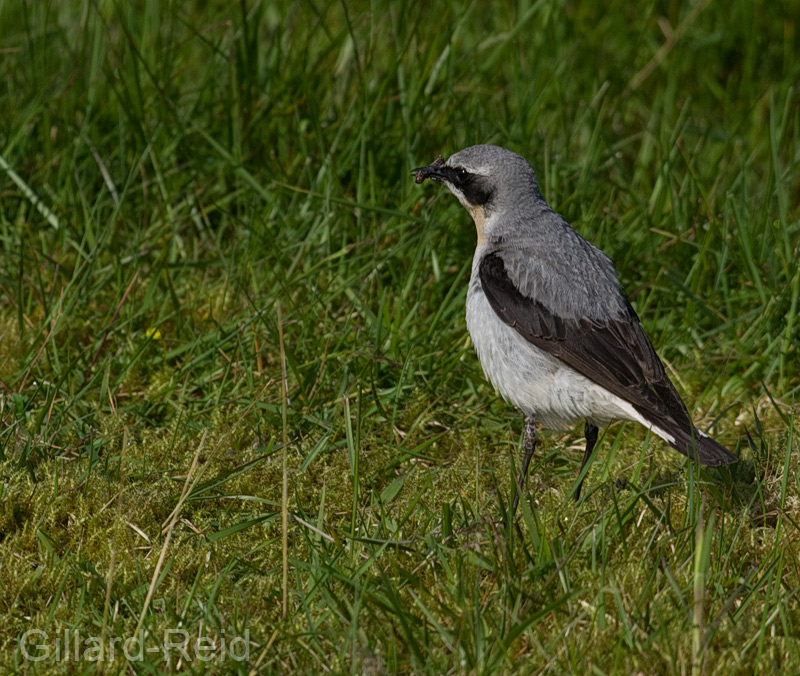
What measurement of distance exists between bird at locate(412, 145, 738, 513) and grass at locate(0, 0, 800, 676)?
0.25 m

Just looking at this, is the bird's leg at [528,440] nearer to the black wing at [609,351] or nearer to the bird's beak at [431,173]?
the black wing at [609,351]

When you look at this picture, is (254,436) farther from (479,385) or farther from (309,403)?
(479,385)

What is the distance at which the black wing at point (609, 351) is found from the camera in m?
4.68

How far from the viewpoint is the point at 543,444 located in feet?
18.6

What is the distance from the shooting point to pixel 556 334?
16.6 feet

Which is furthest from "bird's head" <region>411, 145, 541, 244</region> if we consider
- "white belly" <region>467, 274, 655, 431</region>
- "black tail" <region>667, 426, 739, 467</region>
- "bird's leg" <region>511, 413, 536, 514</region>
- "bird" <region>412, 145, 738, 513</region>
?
"black tail" <region>667, 426, 739, 467</region>

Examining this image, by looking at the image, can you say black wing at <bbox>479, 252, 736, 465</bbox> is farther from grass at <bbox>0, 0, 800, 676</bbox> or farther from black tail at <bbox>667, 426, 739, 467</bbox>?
grass at <bbox>0, 0, 800, 676</bbox>

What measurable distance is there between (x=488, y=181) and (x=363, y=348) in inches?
46.8

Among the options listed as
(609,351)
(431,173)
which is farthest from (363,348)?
(609,351)

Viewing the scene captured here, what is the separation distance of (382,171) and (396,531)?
3305 mm

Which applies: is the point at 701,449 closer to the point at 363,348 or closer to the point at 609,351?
the point at 609,351

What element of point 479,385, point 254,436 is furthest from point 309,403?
point 479,385

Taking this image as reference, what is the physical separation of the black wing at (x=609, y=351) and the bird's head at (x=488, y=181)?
477 millimetres

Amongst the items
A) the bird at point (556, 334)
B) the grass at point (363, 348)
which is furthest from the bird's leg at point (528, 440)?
the grass at point (363, 348)
